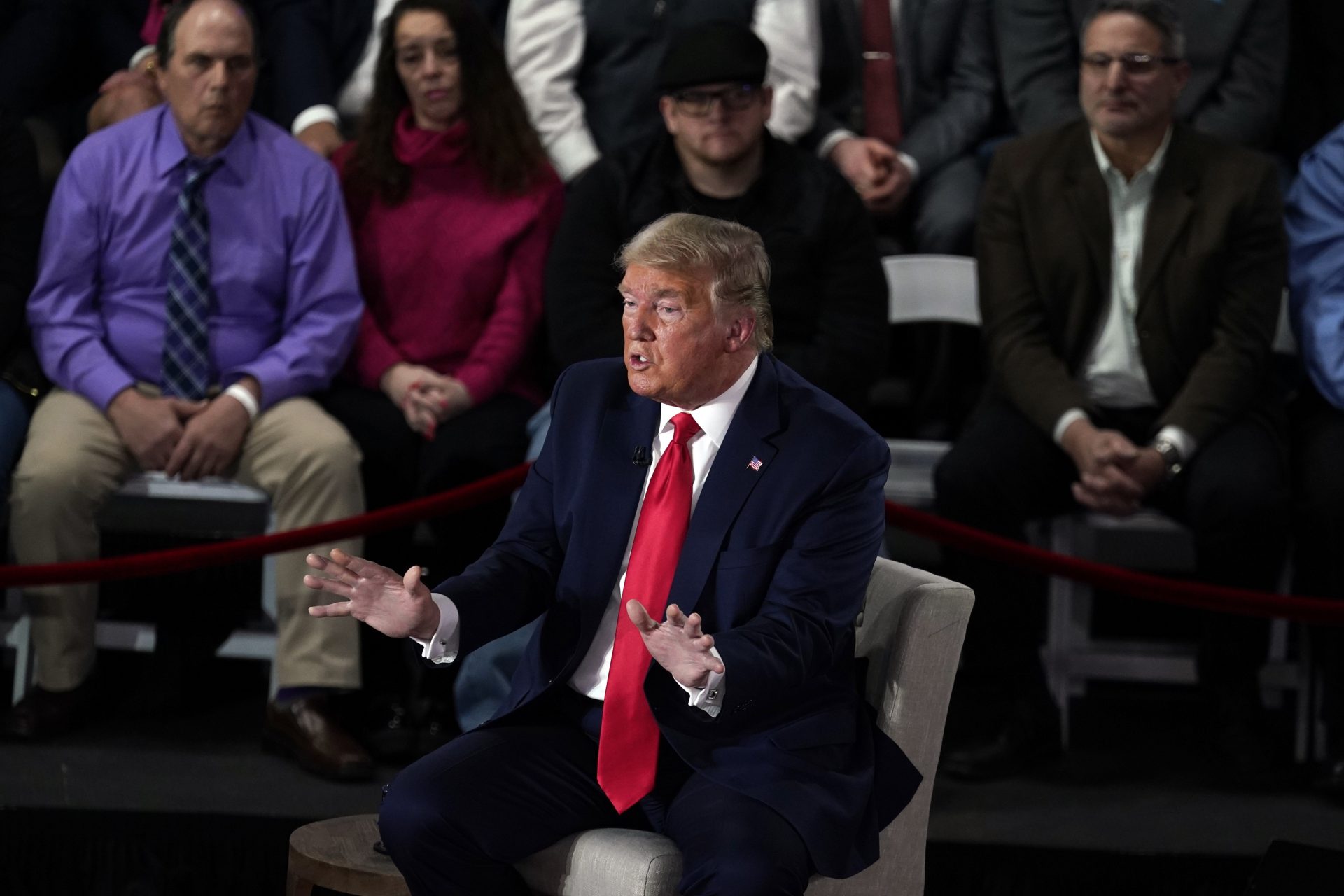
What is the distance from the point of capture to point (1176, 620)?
189 inches

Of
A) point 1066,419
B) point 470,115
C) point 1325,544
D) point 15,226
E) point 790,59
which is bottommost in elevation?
point 1325,544

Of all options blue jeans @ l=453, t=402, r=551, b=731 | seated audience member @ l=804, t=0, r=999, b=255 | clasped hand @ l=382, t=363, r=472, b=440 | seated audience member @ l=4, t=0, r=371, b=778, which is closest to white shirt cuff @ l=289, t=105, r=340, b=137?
seated audience member @ l=4, t=0, r=371, b=778

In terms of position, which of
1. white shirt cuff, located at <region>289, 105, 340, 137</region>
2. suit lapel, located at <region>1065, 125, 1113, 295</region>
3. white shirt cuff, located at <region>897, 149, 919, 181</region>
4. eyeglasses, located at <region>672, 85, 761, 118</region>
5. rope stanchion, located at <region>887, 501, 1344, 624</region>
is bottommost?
rope stanchion, located at <region>887, 501, 1344, 624</region>

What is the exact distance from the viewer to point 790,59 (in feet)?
→ 15.9

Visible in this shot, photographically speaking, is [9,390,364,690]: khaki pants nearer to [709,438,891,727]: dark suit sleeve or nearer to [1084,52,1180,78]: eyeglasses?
[709,438,891,727]: dark suit sleeve

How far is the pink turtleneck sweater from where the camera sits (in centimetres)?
446

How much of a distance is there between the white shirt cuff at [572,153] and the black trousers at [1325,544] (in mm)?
1972

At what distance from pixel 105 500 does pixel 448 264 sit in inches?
40.0

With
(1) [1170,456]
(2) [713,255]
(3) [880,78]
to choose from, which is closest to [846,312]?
(1) [1170,456]

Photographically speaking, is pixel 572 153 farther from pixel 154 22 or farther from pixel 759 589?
pixel 759 589

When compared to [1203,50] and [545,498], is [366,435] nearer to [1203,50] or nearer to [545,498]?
[545,498]

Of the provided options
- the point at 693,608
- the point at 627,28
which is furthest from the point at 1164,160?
the point at 693,608

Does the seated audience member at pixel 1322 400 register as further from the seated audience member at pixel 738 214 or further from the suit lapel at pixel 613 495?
the suit lapel at pixel 613 495

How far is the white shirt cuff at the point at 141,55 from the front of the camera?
4.76 meters
